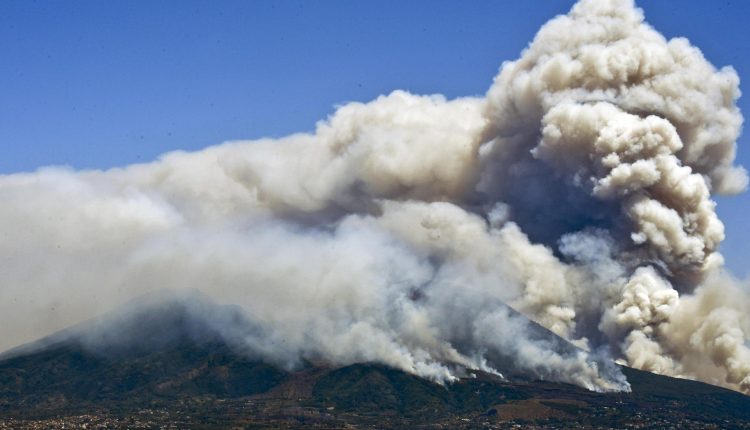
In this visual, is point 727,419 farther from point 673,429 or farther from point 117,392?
point 117,392

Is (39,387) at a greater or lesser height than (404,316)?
lesser

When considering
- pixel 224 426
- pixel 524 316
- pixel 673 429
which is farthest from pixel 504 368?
pixel 224 426

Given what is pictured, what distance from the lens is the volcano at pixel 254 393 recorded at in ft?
428

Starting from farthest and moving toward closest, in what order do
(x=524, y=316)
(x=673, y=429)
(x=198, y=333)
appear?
1. (x=198, y=333)
2. (x=524, y=316)
3. (x=673, y=429)

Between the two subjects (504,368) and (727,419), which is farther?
(504,368)

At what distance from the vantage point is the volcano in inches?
5133

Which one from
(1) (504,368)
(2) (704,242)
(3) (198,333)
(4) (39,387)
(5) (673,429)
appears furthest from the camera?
(3) (198,333)

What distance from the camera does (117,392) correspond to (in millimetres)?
164000

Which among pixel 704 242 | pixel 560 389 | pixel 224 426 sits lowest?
pixel 224 426

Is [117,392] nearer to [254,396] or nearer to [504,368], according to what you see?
[254,396]

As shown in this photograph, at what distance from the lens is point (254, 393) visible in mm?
160375

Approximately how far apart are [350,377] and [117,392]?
130 feet

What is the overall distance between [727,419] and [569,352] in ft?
73.8

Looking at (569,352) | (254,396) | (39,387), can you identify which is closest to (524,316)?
Answer: (569,352)
